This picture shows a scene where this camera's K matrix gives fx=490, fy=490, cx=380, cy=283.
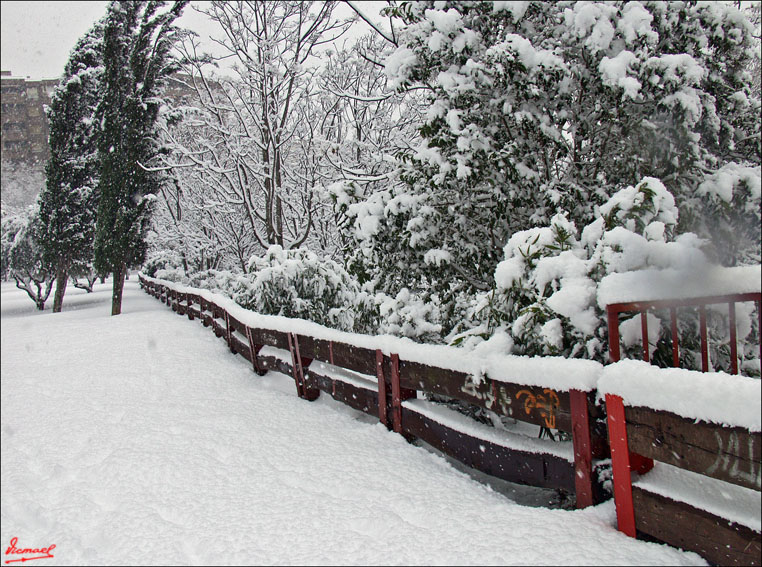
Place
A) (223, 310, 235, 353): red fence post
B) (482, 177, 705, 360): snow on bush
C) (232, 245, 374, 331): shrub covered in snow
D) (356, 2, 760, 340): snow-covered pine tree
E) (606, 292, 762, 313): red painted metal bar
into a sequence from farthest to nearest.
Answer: (223, 310, 235, 353): red fence post < (232, 245, 374, 331): shrub covered in snow < (356, 2, 760, 340): snow-covered pine tree < (482, 177, 705, 360): snow on bush < (606, 292, 762, 313): red painted metal bar

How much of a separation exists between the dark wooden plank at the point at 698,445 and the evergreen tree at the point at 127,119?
562 centimetres

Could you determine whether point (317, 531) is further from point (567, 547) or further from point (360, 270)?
point (360, 270)

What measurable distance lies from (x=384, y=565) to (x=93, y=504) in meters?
1.93

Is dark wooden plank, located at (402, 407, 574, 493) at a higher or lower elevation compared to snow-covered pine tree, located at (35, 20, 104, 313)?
lower

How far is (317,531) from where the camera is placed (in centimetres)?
269

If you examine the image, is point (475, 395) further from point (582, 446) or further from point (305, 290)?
point (305, 290)

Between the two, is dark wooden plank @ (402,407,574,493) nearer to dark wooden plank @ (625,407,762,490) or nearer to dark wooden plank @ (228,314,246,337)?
dark wooden plank @ (625,407,762,490)

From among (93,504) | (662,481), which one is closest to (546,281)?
(662,481)

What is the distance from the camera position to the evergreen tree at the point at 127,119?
22.8 ft

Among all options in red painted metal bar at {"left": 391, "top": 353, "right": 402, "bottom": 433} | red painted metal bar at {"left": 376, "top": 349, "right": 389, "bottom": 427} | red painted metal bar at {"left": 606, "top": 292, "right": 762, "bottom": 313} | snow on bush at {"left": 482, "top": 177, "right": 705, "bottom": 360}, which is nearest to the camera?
red painted metal bar at {"left": 606, "top": 292, "right": 762, "bottom": 313}

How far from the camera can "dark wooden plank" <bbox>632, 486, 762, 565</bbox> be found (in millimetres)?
1930

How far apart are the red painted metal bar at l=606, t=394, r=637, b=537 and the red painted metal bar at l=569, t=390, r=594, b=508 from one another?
Result: 0.14 meters

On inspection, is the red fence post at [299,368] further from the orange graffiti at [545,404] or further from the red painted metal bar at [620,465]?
the red painted metal bar at [620,465]
